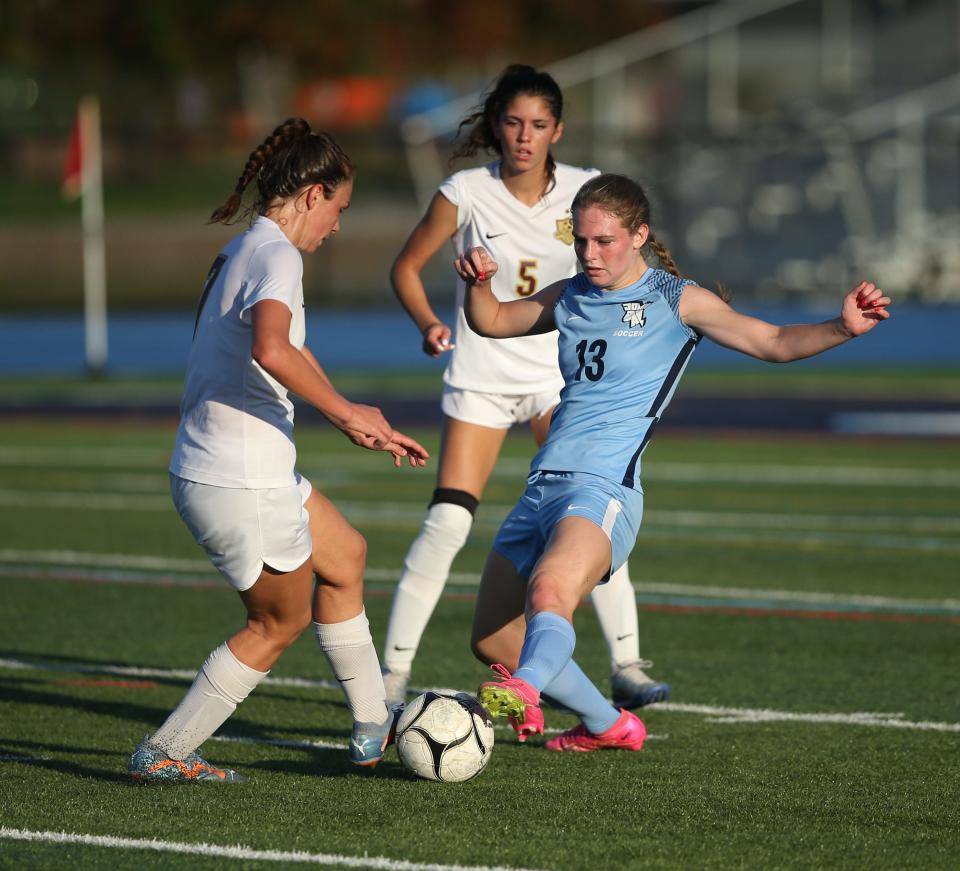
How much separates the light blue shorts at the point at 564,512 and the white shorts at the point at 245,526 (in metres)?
0.73

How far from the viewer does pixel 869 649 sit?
26.0ft

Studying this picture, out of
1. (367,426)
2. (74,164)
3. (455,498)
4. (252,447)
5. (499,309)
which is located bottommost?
(455,498)

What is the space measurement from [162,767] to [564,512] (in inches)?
58.3

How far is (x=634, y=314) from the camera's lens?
5.65 m

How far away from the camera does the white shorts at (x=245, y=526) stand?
17.4ft

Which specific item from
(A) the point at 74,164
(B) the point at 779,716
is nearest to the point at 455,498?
(B) the point at 779,716

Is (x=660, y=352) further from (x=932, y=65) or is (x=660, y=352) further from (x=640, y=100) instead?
(x=640, y=100)

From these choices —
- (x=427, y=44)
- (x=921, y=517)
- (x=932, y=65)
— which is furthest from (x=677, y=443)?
(x=427, y=44)

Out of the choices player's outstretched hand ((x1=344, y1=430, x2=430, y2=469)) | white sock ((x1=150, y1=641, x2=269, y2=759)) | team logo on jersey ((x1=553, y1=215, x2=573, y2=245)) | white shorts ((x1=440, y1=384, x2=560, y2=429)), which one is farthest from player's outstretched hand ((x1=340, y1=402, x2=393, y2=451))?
team logo on jersey ((x1=553, y1=215, x2=573, y2=245))

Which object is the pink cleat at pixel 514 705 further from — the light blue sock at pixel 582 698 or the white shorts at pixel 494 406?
the white shorts at pixel 494 406

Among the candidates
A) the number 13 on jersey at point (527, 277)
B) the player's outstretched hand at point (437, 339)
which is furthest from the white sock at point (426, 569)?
the number 13 on jersey at point (527, 277)

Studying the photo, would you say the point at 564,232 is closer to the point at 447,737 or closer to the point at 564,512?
the point at 564,512

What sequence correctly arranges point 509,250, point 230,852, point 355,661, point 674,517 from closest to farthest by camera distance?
1. point 230,852
2. point 355,661
3. point 509,250
4. point 674,517

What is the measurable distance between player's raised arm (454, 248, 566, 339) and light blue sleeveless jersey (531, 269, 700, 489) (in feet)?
0.76
